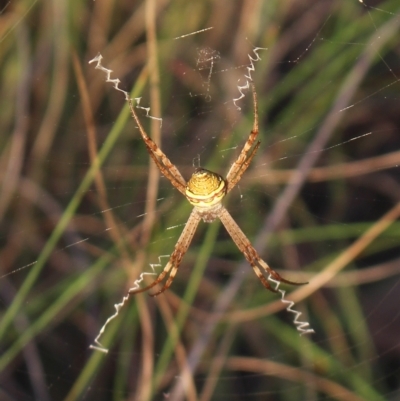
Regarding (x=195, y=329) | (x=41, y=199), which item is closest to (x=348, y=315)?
(x=195, y=329)

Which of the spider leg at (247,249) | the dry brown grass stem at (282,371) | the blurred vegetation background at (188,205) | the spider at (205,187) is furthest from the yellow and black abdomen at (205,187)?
the dry brown grass stem at (282,371)

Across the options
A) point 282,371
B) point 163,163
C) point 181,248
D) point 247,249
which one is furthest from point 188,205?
point 282,371

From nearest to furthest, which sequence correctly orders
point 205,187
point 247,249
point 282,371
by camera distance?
point 205,187, point 247,249, point 282,371

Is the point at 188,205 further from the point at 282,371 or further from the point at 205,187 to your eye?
the point at 282,371

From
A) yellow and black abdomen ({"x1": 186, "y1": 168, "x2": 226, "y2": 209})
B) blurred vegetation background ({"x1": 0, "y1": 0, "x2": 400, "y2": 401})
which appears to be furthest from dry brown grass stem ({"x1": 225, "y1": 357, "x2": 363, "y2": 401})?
yellow and black abdomen ({"x1": 186, "y1": 168, "x2": 226, "y2": 209})

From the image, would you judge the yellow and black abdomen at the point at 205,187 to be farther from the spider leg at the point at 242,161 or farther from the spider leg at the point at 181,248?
the spider leg at the point at 181,248

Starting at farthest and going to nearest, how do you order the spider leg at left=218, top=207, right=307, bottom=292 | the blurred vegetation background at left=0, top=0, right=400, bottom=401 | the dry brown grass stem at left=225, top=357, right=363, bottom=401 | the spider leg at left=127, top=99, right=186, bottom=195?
the dry brown grass stem at left=225, top=357, right=363, bottom=401 → the blurred vegetation background at left=0, top=0, right=400, bottom=401 → the spider leg at left=218, top=207, right=307, bottom=292 → the spider leg at left=127, top=99, right=186, bottom=195

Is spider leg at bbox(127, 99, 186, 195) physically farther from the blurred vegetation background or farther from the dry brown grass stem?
the dry brown grass stem

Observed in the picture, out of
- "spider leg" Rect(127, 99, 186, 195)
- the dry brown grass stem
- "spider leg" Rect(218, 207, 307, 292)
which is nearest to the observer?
"spider leg" Rect(127, 99, 186, 195)
